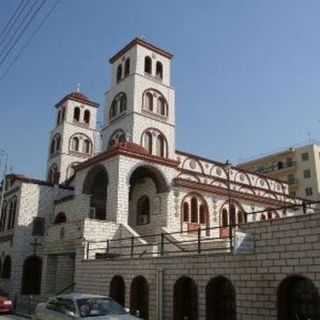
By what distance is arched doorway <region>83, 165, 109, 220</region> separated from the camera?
28016mm

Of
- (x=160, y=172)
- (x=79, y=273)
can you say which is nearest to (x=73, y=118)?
(x=160, y=172)

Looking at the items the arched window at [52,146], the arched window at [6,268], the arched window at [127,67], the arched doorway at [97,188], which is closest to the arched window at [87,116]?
the arched window at [52,146]

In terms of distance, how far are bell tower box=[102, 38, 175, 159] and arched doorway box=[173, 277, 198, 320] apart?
16929mm

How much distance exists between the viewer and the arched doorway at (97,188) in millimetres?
28016

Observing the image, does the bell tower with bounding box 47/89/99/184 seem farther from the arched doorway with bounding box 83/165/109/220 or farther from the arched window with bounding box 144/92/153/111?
the arched window with bounding box 144/92/153/111

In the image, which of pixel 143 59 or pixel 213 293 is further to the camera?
pixel 143 59

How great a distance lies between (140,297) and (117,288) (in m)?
1.72

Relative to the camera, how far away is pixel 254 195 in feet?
111

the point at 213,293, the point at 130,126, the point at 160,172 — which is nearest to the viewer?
the point at 213,293

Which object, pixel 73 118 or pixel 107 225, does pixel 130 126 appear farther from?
pixel 73 118

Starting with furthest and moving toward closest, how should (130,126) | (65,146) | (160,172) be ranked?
(65,146) → (130,126) → (160,172)

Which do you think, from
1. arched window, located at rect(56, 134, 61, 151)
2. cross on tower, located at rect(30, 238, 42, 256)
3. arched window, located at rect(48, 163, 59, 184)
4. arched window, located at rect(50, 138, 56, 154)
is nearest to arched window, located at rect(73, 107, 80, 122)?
arched window, located at rect(56, 134, 61, 151)

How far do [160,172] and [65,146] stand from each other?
A: 18162mm

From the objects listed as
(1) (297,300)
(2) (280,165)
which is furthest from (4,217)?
(2) (280,165)
